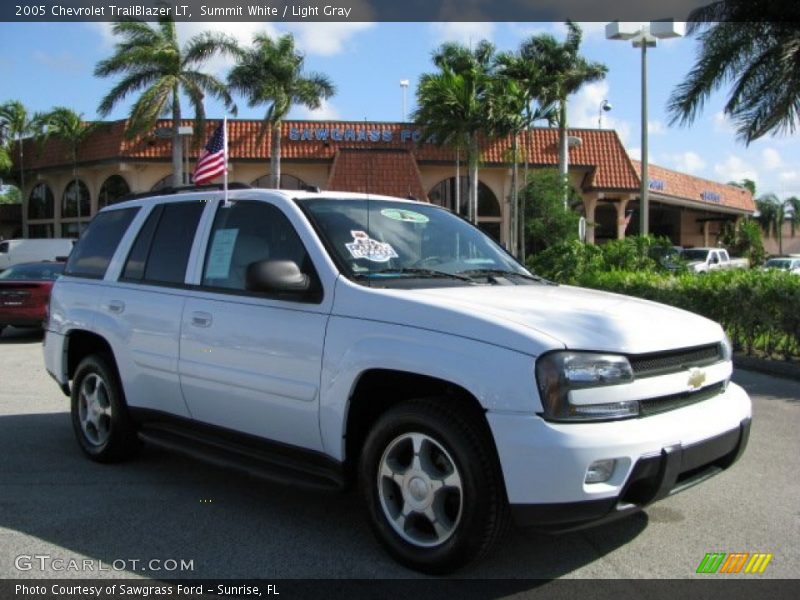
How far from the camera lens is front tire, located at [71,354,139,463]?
5.37m

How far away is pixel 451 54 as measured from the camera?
31547 millimetres

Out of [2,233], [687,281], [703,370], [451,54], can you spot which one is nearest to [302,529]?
[703,370]

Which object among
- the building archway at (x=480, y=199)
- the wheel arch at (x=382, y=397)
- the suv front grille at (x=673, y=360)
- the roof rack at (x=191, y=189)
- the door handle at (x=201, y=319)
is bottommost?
the wheel arch at (x=382, y=397)

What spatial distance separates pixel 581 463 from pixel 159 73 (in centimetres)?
2885

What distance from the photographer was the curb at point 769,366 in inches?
373

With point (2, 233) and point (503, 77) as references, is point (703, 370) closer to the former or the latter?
point (503, 77)

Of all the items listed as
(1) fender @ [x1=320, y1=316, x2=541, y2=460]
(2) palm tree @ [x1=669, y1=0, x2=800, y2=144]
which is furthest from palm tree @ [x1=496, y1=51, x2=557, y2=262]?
(1) fender @ [x1=320, y1=316, x2=541, y2=460]

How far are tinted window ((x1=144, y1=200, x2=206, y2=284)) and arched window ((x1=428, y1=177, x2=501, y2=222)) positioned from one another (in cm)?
2832

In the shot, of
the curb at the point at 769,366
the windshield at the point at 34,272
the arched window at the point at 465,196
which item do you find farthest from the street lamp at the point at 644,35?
the windshield at the point at 34,272

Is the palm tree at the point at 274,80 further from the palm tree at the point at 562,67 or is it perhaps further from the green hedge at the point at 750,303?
the green hedge at the point at 750,303

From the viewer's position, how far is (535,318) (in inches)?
138

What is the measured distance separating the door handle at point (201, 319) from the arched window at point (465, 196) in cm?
2901

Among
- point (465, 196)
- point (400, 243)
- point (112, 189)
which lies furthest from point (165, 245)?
point (112, 189)

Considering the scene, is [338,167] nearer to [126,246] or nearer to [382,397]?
[126,246]
